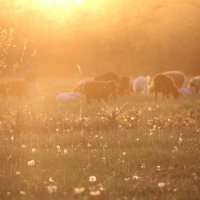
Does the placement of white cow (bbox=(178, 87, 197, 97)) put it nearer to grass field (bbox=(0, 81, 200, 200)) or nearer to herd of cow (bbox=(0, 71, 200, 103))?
herd of cow (bbox=(0, 71, 200, 103))

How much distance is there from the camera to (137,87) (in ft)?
103

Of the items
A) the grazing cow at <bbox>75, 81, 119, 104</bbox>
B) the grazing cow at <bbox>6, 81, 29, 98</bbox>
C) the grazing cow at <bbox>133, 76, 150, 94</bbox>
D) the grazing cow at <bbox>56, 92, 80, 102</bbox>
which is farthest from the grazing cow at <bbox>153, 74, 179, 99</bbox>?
the grazing cow at <bbox>6, 81, 29, 98</bbox>

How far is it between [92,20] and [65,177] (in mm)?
36837

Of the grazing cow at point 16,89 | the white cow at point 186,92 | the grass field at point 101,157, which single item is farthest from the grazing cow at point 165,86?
the grass field at point 101,157

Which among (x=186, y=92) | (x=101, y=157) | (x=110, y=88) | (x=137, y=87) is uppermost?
(x=137, y=87)

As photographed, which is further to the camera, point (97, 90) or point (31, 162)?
point (97, 90)

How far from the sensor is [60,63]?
148 feet

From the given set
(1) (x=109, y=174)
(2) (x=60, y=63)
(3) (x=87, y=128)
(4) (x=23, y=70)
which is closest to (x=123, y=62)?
(2) (x=60, y=63)

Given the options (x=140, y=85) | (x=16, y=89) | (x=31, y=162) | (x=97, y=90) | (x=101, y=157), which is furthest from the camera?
(x=140, y=85)

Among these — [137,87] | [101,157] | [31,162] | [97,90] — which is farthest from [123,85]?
[31,162]

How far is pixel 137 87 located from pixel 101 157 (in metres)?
20.4

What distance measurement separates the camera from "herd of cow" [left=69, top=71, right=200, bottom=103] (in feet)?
82.4

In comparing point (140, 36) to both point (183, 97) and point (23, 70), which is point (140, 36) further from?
point (183, 97)

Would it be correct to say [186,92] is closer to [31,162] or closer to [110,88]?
[110,88]
